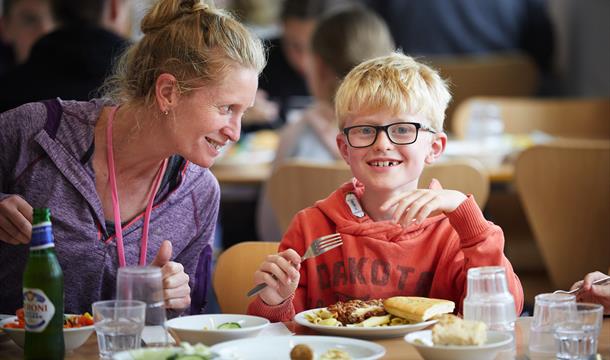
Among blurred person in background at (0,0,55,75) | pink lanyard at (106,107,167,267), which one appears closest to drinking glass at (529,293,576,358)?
pink lanyard at (106,107,167,267)

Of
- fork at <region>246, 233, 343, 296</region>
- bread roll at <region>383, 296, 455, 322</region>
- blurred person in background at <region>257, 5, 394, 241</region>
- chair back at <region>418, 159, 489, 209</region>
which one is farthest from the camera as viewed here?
blurred person in background at <region>257, 5, 394, 241</region>

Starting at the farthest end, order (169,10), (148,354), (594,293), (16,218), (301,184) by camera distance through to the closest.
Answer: (301,184) → (169,10) → (16,218) → (594,293) → (148,354)

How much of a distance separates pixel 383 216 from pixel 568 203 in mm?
1165

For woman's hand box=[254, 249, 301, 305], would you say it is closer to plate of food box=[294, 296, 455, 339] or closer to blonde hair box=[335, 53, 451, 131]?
plate of food box=[294, 296, 455, 339]

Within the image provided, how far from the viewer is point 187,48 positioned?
6.80 feet

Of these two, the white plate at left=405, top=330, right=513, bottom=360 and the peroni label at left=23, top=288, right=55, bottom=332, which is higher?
the peroni label at left=23, top=288, right=55, bottom=332

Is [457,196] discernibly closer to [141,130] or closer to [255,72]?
[255,72]

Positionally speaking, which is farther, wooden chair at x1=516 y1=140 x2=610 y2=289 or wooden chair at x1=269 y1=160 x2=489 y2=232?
wooden chair at x1=516 y1=140 x2=610 y2=289

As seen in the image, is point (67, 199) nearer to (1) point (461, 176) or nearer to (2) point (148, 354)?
(2) point (148, 354)

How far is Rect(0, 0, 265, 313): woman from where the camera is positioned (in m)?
2.04

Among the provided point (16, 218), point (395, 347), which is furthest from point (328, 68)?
point (395, 347)

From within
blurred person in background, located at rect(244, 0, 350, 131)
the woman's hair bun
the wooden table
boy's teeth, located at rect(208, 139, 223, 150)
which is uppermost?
blurred person in background, located at rect(244, 0, 350, 131)

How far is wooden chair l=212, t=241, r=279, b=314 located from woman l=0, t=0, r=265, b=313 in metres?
0.11

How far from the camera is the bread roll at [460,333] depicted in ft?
4.70
